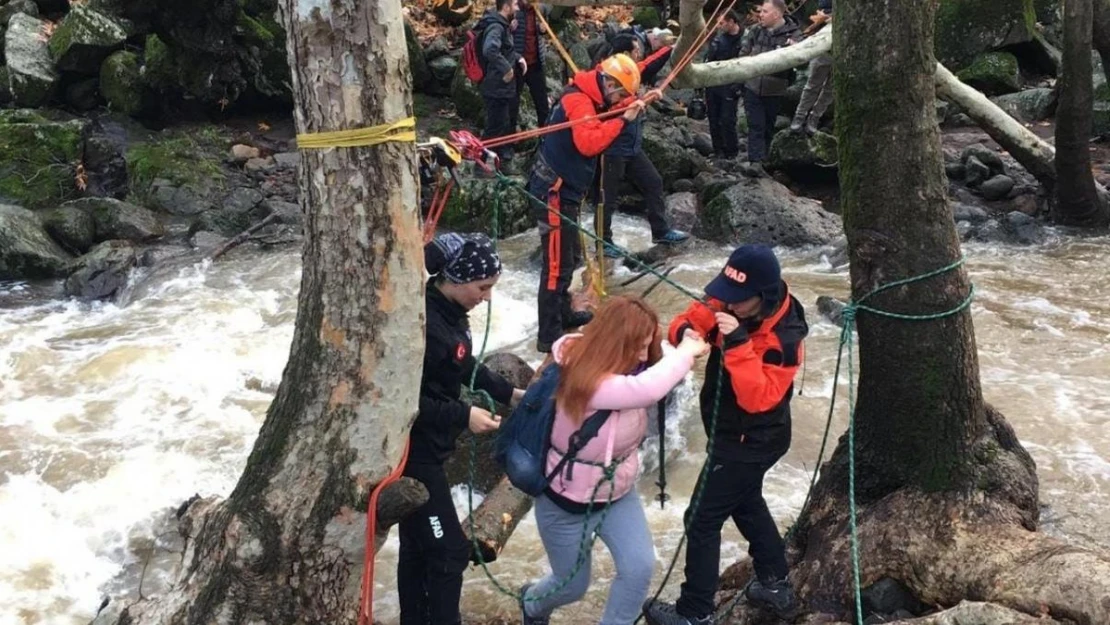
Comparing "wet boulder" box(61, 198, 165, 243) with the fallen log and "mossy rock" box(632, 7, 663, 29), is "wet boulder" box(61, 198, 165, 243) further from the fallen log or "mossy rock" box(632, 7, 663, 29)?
"mossy rock" box(632, 7, 663, 29)

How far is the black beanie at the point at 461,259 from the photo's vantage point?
13.1 feet

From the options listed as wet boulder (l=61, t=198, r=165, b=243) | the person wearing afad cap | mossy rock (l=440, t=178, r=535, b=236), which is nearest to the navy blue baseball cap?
the person wearing afad cap

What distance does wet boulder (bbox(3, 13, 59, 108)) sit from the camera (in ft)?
47.9

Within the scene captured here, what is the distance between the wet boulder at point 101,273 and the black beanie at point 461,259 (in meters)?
7.89

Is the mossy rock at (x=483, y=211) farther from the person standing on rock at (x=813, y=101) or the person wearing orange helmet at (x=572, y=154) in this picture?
the person wearing orange helmet at (x=572, y=154)

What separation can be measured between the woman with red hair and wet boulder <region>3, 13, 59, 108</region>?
13.6m

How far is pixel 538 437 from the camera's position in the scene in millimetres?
3996

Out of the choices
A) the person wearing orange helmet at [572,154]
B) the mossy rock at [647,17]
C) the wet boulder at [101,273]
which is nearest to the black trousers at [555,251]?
the person wearing orange helmet at [572,154]

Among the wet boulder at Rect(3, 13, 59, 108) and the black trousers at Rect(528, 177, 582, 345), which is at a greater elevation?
the wet boulder at Rect(3, 13, 59, 108)

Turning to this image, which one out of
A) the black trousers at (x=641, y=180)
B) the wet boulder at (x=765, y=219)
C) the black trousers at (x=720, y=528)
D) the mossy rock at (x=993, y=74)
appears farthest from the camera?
the mossy rock at (x=993, y=74)

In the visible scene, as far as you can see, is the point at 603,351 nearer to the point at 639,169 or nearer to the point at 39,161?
the point at 639,169

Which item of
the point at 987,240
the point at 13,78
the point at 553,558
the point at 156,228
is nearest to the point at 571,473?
the point at 553,558

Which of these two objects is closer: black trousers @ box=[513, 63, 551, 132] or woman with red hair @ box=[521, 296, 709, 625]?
woman with red hair @ box=[521, 296, 709, 625]

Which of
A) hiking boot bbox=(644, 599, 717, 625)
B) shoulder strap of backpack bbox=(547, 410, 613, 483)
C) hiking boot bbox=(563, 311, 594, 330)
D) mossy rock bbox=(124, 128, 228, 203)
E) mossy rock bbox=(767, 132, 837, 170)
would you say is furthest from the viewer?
mossy rock bbox=(124, 128, 228, 203)
